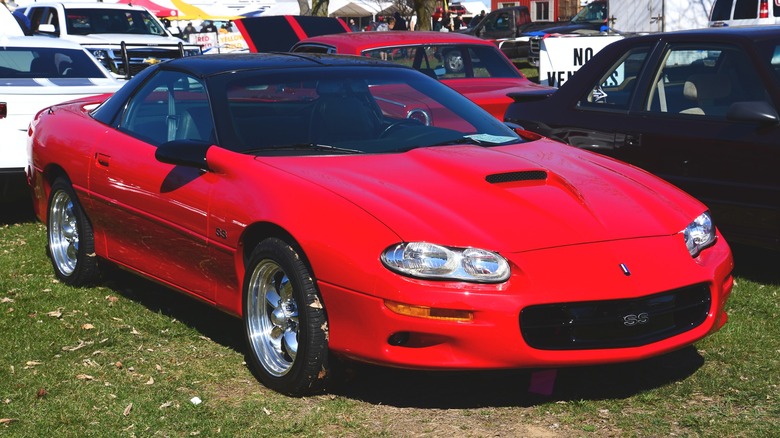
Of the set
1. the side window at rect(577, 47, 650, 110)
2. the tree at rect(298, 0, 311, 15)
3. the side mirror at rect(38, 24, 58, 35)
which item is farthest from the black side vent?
the tree at rect(298, 0, 311, 15)

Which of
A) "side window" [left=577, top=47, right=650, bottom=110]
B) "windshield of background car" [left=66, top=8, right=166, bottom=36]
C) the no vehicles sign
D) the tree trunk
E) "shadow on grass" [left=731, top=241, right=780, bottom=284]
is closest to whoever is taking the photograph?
"shadow on grass" [left=731, top=241, right=780, bottom=284]

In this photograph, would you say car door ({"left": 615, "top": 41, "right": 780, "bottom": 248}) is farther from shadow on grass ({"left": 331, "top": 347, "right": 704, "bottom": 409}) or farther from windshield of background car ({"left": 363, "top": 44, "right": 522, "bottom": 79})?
windshield of background car ({"left": 363, "top": 44, "right": 522, "bottom": 79})

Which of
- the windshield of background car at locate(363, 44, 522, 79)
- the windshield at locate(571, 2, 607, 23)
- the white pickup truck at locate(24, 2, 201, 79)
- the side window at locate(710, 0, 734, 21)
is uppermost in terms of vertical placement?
the windshield of background car at locate(363, 44, 522, 79)

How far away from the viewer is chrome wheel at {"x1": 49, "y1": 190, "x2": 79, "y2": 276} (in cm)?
663

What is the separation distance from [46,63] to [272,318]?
21.3ft

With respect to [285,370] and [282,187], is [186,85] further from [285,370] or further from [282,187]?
[285,370]

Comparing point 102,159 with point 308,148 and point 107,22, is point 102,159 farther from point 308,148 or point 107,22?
point 107,22

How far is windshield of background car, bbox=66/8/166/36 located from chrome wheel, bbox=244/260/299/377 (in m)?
15.0

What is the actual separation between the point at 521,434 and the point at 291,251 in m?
1.16

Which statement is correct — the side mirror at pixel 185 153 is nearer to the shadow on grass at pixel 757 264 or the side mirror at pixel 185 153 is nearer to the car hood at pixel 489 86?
the shadow on grass at pixel 757 264

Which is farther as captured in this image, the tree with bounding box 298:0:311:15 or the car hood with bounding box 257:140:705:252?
the tree with bounding box 298:0:311:15

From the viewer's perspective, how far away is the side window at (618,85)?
23.2 ft

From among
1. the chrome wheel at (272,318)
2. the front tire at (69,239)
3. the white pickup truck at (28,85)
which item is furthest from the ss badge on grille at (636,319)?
the white pickup truck at (28,85)

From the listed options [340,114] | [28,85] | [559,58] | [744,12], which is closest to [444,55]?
[559,58]
